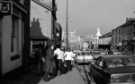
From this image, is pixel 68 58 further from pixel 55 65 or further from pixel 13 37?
pixel 13 37

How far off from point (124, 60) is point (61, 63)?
7.34m

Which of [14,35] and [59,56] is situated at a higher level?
[14,35]

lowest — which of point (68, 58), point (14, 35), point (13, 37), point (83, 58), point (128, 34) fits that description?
point (83, 58)

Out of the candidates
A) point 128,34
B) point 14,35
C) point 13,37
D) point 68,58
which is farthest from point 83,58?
point 128,34

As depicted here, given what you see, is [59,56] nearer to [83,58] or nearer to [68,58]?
[68,58]

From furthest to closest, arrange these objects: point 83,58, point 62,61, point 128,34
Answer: point 128,34
point 83,58
point 62,61

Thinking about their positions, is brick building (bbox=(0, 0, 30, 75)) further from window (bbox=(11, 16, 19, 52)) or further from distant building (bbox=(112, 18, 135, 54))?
distant building (bbox=(112, 18, 135, 54))

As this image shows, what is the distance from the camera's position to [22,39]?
16.2 meters

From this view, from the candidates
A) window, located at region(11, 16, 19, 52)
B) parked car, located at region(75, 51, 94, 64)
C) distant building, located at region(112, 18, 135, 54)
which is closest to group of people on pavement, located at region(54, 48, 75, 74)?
window, located at region(11, 16, 19, 52)

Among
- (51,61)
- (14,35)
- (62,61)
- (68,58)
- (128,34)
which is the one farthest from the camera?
(128,34)

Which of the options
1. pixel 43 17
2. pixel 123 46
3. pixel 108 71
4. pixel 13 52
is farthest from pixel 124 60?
pixel 123 46

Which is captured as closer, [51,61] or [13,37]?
[51,61]

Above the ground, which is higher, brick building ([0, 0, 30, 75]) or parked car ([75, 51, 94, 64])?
brick building ([0, 0, 30, 75])

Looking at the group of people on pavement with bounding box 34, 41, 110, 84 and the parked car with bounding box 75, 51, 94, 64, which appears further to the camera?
the parked car with bounding box 75, 51, 94, 64
